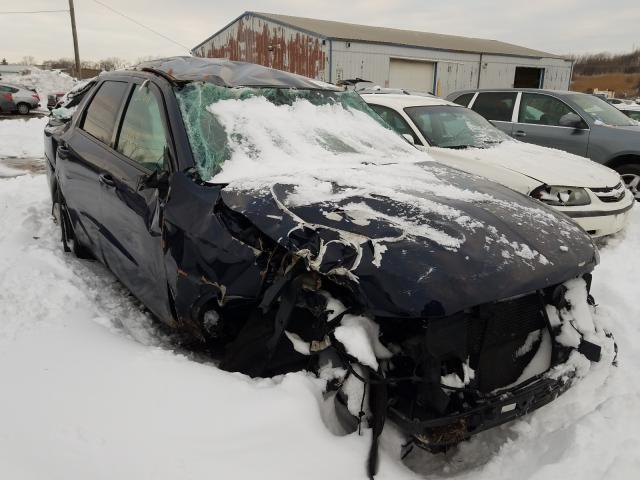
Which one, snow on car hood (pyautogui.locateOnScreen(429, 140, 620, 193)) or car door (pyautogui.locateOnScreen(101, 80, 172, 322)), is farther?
snow on car hood (pyautogui.locateOnScreen(429, 140, 620, 193))

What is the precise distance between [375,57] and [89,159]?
62.7 ft

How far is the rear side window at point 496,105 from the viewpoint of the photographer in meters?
7.89

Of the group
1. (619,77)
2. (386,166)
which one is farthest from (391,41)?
(619,77)

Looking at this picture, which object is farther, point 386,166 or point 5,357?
point 386,166

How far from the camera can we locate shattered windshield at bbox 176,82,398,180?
278 centimetres

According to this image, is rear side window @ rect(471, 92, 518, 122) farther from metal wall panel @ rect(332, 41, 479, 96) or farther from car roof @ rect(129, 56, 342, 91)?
metal wall panel @ rect(332, 41, 479, 96)

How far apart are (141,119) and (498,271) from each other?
7.65 ft

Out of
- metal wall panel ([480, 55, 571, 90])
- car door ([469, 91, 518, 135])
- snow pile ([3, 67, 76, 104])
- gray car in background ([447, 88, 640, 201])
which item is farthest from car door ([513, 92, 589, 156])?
snow pile ([3, 67, 76, 104])

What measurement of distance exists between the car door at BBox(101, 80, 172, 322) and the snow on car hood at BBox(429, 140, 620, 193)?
329 cm

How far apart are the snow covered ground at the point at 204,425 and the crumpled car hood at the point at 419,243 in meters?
0.56

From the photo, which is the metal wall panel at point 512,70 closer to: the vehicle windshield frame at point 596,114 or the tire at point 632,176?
the vehicle windshield frame at point 596,114

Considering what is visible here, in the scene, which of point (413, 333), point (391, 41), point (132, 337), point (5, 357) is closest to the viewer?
point (413, 333)

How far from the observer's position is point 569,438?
2104 mm

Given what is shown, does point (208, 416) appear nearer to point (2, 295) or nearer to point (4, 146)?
point (2, 295)
